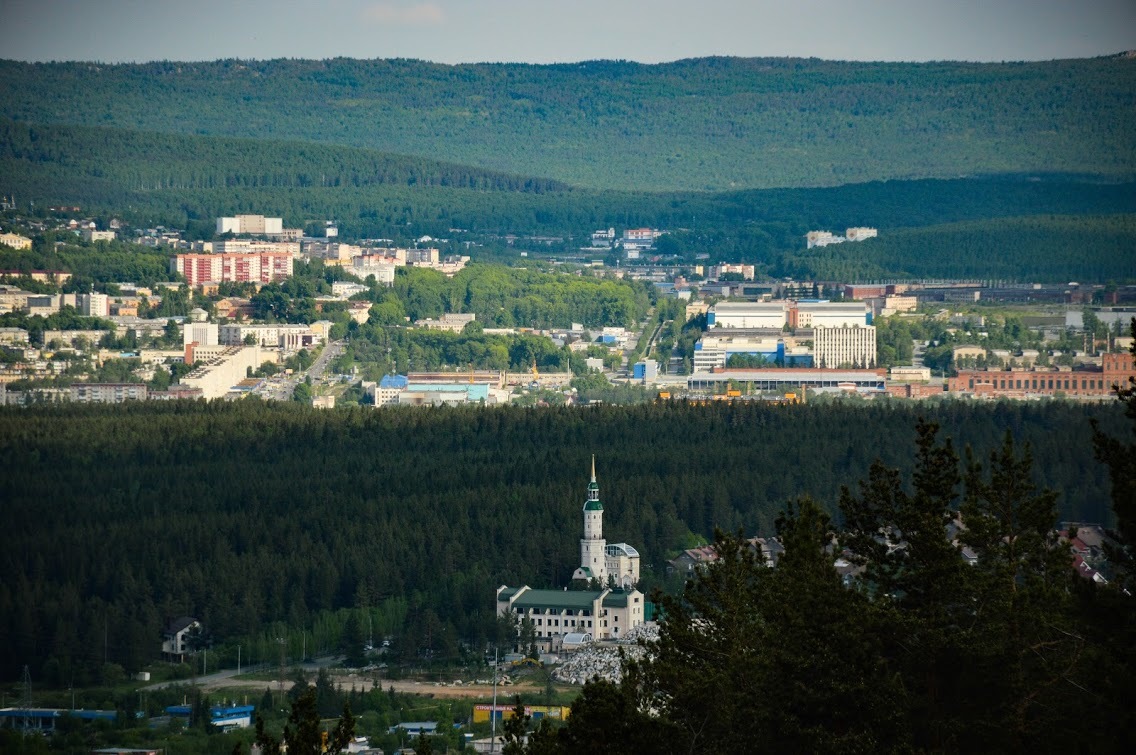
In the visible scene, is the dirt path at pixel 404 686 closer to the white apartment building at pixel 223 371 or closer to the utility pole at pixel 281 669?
the utility pole at pixel 281 669

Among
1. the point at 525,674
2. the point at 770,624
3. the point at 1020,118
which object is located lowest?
the point at 525,674

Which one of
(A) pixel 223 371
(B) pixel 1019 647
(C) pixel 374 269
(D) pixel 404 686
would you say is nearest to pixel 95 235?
(C) pixel 374 269

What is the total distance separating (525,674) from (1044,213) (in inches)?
4329

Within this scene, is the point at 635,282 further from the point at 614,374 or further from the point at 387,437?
the point at 387,437

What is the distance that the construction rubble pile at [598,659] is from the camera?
43.9 meters

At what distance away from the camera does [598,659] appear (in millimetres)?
45719

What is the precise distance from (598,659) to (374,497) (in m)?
14.5

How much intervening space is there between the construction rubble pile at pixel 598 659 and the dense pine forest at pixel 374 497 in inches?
83.3

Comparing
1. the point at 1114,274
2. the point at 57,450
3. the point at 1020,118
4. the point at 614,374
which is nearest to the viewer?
the point at 57,450

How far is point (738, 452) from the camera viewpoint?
6450cm

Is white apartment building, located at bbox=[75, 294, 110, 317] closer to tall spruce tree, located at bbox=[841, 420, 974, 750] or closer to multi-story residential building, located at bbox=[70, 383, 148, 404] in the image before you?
multi-story residential building, located at bbox=[70, 383, 148, 404]

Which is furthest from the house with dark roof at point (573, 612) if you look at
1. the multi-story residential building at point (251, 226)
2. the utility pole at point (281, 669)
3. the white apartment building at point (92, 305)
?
the multi-story residential building at point (251, 226)

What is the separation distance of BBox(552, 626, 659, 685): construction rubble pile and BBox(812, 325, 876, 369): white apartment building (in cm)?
5385

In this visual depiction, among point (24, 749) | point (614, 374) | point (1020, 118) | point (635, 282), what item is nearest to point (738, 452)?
point (24, 749)
